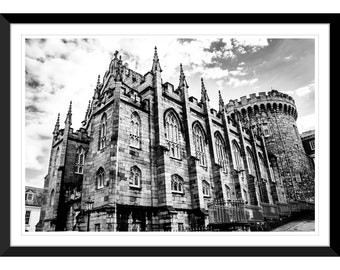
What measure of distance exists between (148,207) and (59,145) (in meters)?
10.4

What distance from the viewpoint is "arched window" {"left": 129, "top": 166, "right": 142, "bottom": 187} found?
12.6 meters

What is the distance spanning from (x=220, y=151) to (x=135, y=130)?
33.5 feet

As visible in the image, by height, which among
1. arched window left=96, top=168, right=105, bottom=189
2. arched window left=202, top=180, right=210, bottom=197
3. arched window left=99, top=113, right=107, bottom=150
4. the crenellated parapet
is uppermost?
the crenellated parapet

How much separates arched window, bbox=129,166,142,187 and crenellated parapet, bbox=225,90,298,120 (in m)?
22.9

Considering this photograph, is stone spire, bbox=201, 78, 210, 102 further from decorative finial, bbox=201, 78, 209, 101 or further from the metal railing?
the metal railing

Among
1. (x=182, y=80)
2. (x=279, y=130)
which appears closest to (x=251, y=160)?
(x=279, y=130)

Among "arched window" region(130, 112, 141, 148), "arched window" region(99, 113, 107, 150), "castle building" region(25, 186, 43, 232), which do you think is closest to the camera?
"castle building" region(25, 186, 43, 232)

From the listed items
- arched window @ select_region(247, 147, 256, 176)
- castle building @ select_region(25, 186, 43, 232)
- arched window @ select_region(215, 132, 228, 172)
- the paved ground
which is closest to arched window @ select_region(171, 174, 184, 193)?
the paved ground

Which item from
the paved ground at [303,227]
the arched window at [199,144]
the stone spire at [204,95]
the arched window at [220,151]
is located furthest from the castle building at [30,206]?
the stone spire at [204,95]

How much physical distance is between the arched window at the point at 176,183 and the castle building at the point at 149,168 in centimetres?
7

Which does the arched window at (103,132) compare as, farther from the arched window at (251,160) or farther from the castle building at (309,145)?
the castle building at (309,145)
